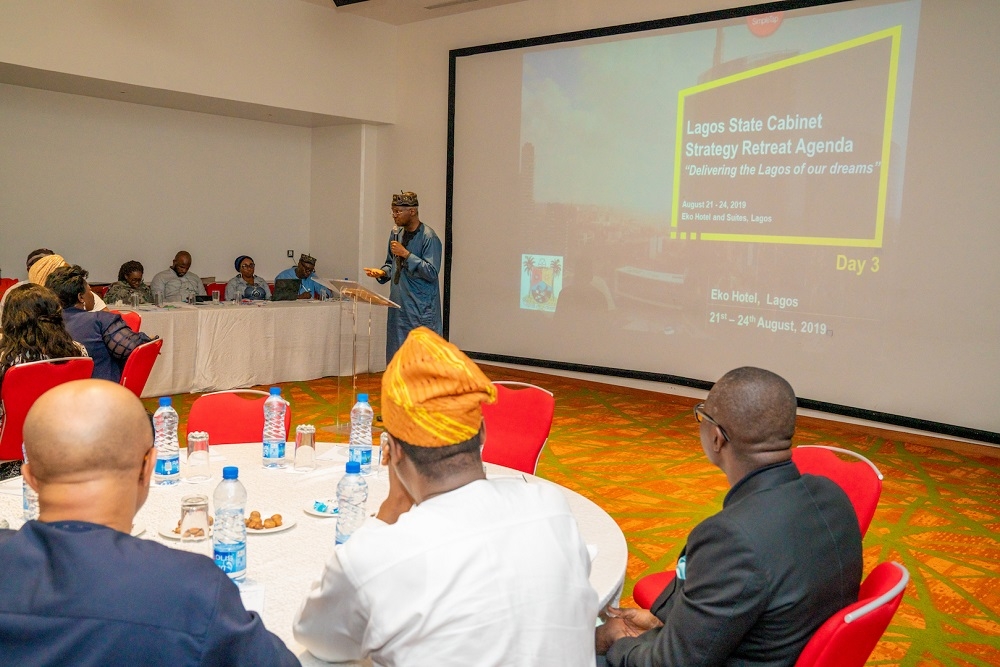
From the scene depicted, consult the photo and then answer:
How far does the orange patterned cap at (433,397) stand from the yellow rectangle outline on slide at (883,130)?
5.86m

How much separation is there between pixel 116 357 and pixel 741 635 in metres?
3.66

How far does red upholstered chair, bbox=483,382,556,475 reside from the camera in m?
3.42

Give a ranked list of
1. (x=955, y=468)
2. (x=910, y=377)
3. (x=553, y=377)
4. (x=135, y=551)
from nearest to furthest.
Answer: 1. (x=135, y=551)
2. (x=955, y=468)
3. (x=910, y=377)
4. (x=553, y=377)

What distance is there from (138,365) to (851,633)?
3.75m

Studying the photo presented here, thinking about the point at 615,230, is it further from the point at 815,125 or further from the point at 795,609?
the point at 795,609

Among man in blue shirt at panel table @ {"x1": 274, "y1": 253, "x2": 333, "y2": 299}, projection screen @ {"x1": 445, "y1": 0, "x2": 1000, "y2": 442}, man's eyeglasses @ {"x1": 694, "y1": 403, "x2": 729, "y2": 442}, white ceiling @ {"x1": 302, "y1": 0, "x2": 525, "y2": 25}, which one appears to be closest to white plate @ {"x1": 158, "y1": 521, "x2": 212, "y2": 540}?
man's eyeglasses @ {"x1": 694, "y1": 403, "x2": 729, "y2": 442}

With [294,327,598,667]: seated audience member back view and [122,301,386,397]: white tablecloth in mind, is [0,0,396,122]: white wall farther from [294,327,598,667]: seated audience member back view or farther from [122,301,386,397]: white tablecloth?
[294,327,598,667]: seated audience member back view

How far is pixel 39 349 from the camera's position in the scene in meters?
3.81

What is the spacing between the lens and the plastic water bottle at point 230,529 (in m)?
1.94

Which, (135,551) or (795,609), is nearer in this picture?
(135,551)

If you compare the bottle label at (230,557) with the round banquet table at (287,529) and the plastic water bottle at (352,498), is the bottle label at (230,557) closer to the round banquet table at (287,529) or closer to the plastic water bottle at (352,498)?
the round banquet table at (287,529)

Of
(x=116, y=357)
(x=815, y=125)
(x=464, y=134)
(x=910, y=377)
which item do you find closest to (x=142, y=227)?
(x=464, y=134)

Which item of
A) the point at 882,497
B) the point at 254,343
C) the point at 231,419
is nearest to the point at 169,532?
the point at 231,419

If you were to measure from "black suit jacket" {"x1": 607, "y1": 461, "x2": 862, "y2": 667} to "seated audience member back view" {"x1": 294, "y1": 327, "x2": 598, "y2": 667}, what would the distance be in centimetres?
30
